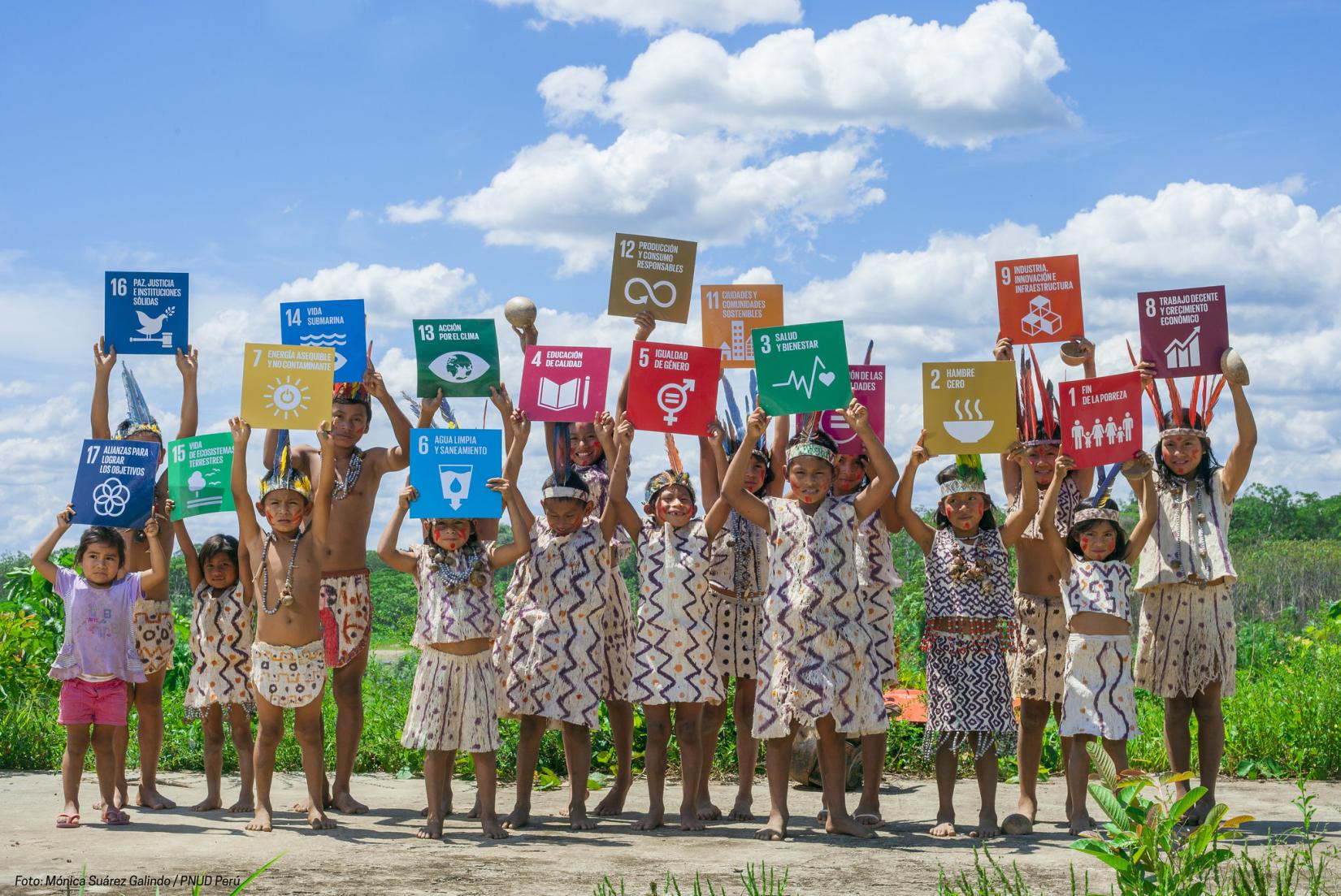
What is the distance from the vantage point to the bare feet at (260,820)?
6168mm

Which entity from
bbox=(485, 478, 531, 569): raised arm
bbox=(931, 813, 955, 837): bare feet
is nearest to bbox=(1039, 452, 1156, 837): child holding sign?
bbox=(931, 813, 955, 837): bare feet

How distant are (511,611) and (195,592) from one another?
5.65 ft

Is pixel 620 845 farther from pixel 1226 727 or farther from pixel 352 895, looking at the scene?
pixel 1226 727

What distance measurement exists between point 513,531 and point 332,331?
160 centimetres

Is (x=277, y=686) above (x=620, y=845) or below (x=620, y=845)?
above

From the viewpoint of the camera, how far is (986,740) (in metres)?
6.29

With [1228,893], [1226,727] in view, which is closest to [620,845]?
[1228,893]

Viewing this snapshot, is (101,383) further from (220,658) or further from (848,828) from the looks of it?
(848,828)

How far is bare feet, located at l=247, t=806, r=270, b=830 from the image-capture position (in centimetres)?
617

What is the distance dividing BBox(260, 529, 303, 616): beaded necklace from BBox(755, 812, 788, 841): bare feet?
99.7 inches

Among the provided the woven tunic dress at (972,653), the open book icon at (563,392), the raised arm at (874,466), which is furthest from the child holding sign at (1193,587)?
the open book icon at (563,392)

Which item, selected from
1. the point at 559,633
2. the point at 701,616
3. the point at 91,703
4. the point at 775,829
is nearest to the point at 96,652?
the point at 91,703

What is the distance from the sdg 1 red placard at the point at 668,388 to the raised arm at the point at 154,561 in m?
2.60

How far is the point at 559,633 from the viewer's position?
6.55 metres
